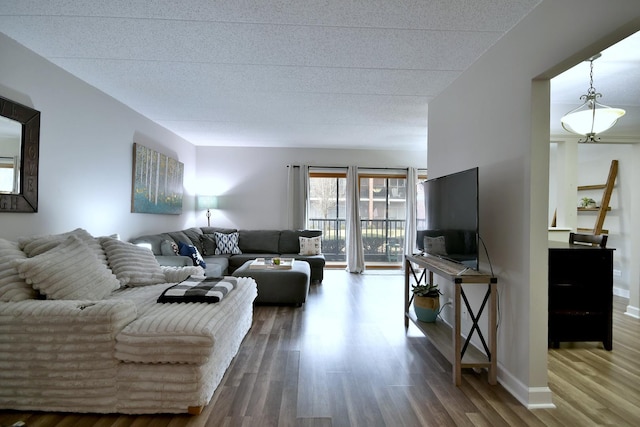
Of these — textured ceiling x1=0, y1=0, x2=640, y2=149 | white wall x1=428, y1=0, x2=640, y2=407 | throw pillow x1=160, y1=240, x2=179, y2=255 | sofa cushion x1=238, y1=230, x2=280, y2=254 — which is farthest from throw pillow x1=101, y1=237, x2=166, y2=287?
sofa cushion x1=238, y1=230, x2=280, y2=254

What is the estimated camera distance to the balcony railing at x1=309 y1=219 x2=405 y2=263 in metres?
6.75

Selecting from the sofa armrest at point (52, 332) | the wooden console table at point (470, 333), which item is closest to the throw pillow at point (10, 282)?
the sofa armrest at point (52, 332)

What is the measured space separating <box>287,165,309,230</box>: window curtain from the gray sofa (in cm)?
34

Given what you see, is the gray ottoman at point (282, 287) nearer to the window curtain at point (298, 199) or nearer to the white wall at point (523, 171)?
the white wall at point (523, 171)

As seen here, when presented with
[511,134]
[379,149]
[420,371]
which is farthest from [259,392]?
[379,149]

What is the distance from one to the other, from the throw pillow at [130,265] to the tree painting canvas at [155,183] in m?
1.47

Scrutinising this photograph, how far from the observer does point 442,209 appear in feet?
9.11

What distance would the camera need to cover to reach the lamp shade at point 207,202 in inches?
237

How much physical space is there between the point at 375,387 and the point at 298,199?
4539mm

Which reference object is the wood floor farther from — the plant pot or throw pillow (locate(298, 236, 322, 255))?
throw pillow (locate(298, 236, 322, 255))

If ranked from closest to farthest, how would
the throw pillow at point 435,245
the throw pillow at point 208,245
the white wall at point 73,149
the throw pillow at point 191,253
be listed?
the white wall at point 73,149 < the throw pillow at point 435,245 < the throw pillow at point 191,253 < the throw pillow at point 208,245

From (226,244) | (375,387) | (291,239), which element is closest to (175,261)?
(226,244)

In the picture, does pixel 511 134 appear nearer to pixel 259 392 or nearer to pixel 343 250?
pixel 259 392

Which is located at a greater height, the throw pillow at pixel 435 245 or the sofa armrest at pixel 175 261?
the throw pillow at pixel 435 245
